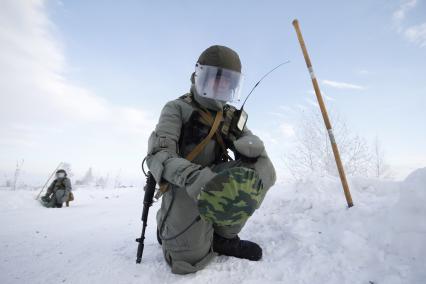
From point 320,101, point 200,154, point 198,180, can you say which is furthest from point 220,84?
point 320,101

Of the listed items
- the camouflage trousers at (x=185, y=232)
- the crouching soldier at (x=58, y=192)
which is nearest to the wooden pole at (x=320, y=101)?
the camouflage trousers at (x=185, y=232)

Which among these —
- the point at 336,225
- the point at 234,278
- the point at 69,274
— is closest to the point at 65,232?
the point at 69,274

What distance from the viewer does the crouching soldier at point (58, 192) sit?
8.04 meters

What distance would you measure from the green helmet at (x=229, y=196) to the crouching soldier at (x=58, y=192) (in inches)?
323

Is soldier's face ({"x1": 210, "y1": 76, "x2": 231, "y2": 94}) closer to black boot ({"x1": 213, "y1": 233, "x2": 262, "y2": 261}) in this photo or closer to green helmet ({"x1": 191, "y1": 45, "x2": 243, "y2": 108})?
green helmet ({"x1": 191, "y1": 45, "x2": 243, "y2": 108})

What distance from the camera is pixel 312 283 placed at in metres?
1.85

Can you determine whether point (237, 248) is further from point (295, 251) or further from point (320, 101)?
point (320, 101)

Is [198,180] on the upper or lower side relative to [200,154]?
lower

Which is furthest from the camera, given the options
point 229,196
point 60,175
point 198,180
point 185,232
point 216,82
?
point 60,175

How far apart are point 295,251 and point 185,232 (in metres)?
1.06

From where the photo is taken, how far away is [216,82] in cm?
228

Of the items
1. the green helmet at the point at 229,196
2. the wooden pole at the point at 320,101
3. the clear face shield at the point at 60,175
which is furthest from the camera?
the clear face shield at the point at 60,175

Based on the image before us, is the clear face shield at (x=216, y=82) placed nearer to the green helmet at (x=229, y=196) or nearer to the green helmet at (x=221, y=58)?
the green helmet at (x=221, y=58)

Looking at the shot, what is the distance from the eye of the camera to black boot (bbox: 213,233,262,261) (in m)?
2.30
